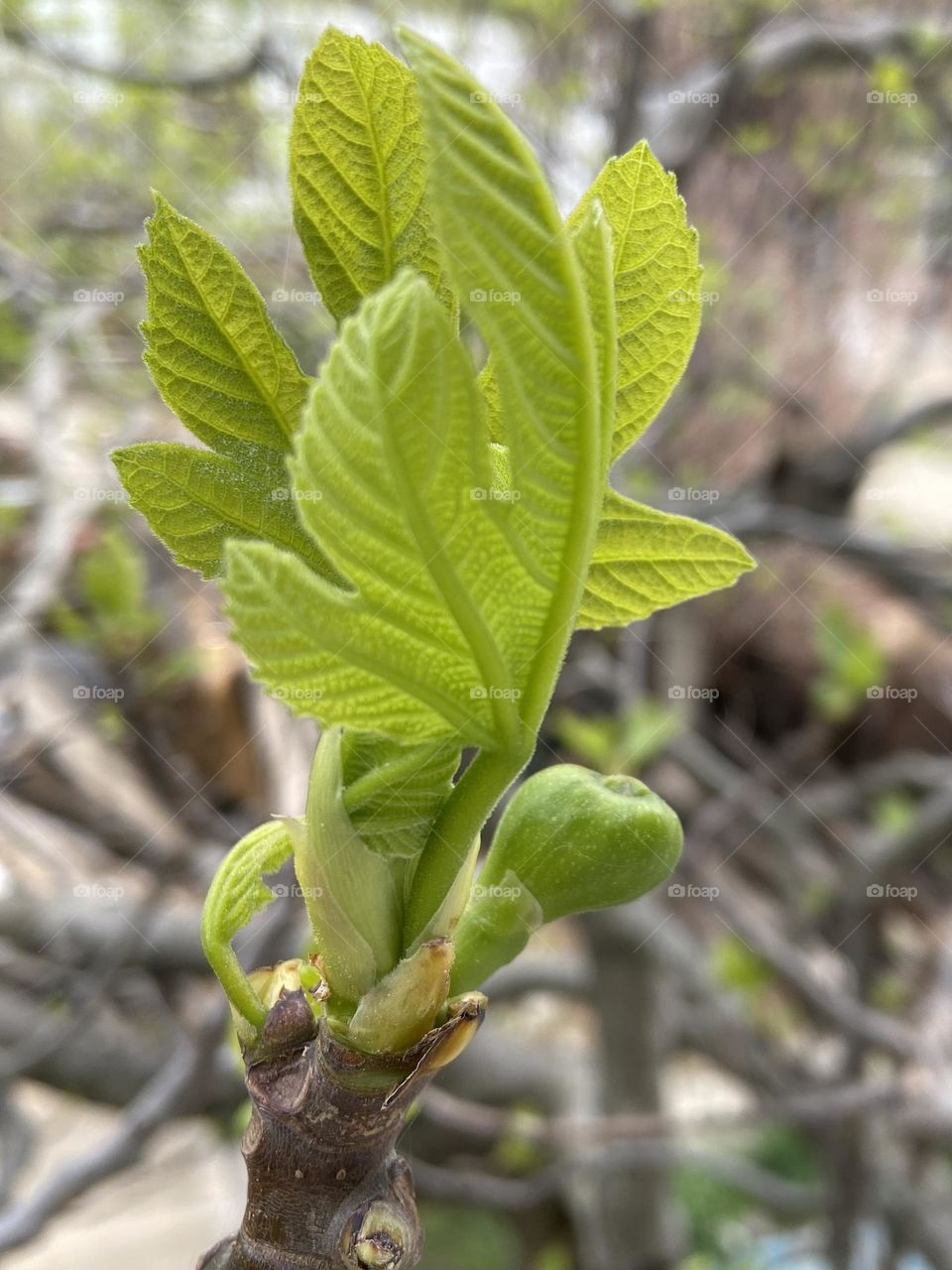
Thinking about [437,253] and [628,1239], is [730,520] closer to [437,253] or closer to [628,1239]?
[628,1239]

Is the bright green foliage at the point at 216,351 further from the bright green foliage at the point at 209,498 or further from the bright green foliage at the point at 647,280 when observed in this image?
the bright green foliage at the point at 647,280

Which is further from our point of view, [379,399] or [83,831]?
[83,831]

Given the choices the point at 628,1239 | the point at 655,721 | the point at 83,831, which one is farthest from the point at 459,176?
the point at 628,1239

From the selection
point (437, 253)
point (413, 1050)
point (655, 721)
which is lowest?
point (655, 721)

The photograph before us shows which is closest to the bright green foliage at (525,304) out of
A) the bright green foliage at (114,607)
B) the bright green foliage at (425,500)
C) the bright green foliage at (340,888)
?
the bright green foliage at (425,500)

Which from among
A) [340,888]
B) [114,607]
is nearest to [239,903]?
[340,888]

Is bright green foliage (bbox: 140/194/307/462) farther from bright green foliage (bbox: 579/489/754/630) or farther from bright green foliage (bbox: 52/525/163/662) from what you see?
bright green foliage (bbox: 52/525/163/662)

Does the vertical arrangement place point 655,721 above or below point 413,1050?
below

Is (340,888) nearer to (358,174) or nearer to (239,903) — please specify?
(239,903)
